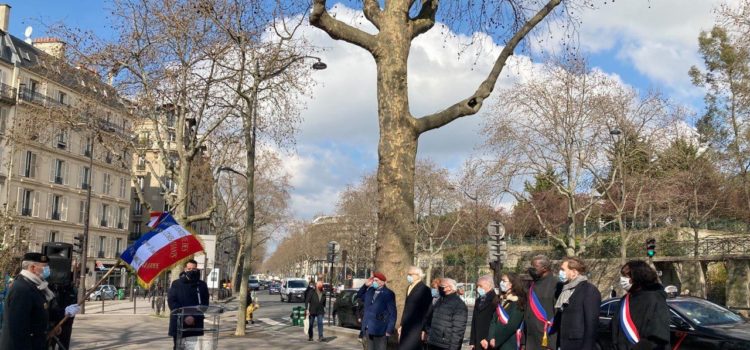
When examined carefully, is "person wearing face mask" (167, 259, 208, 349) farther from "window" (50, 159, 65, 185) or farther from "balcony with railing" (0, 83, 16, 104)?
"window" (50, 159, 65, 185)

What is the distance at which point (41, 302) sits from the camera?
6746 mm

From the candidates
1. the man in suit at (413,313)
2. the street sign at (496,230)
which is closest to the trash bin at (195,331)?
the man in suit at (413,313)

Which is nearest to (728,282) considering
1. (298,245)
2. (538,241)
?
(538,241)

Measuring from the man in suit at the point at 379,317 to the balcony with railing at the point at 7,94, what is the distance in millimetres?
48344

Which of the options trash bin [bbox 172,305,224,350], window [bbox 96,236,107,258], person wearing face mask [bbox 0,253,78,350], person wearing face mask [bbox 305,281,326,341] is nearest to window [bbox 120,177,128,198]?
window [bbox 96,236,107,258]

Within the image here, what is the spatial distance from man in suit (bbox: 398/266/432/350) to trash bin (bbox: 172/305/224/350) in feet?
9.06

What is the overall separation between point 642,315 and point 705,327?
18.3ft

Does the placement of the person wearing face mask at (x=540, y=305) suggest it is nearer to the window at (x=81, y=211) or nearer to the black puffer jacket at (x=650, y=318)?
the black puffer jacket at (x=650, y=318)

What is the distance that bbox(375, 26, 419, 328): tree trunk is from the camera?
761 cm

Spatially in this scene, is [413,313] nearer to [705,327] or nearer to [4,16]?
[705,327]

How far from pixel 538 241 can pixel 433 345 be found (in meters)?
45.3

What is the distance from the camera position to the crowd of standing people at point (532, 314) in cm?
654

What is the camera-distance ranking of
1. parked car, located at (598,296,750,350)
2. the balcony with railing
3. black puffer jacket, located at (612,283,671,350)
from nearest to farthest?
1. black puffer jacket, located at (612,283,671,350)
2. parked car, located at (598,296,750,350)
3. the balcony with railing

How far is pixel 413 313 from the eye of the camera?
27.5 ft
